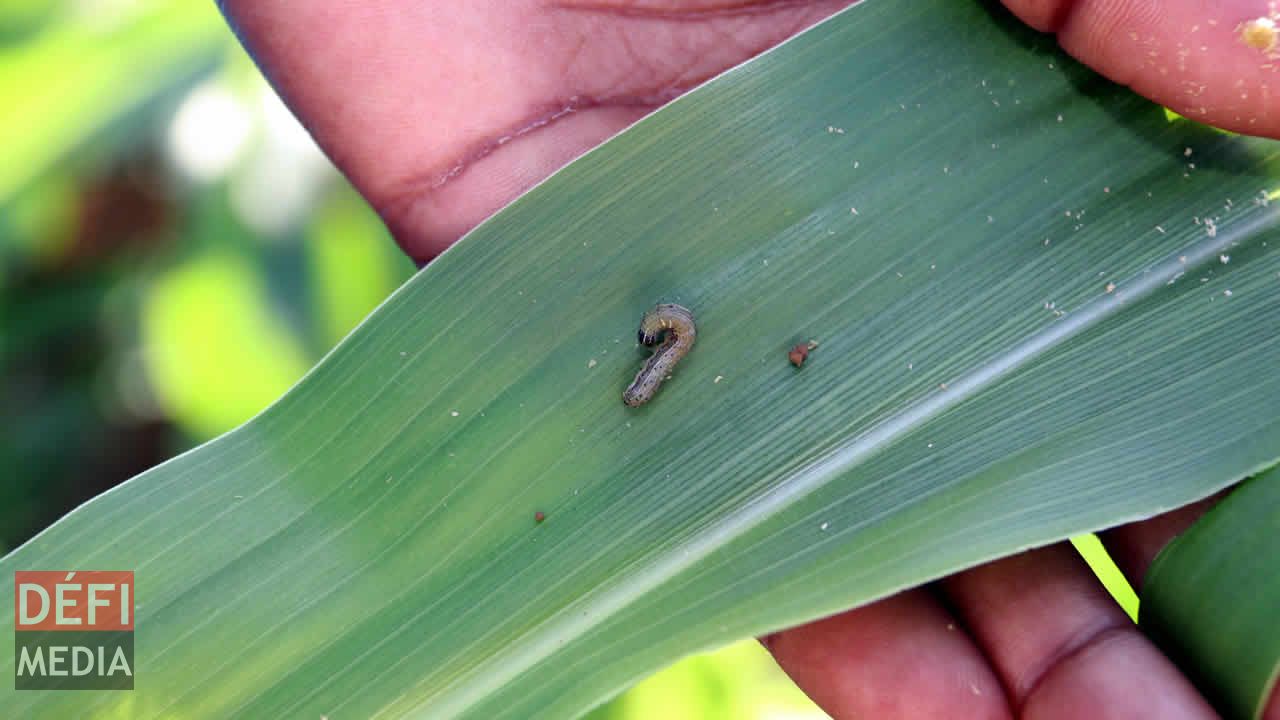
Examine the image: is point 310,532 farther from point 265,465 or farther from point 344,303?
point 344,303

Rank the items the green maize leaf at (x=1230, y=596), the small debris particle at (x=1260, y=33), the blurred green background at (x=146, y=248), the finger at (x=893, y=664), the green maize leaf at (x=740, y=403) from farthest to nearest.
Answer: the blurred green background at (x=146, y=248)
the finger at (x=893, y=664)
the small debris particle at (x=1260, y=33)
the green maize leaf at (x=740, y=403)
the green maize leaf at (x=1230, y=596)

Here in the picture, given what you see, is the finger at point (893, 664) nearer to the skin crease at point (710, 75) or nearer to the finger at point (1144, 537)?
the skin crease at point (710, 75)

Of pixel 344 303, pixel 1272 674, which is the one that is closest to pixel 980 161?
pixel 1272 674

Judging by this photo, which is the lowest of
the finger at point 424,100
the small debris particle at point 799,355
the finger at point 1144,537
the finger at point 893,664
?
the finger at point 893,664

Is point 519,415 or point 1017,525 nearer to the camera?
point 1017,525

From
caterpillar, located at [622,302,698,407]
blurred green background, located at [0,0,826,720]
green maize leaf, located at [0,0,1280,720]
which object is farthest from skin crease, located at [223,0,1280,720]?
blurred green background, located at [0,0,826,720]

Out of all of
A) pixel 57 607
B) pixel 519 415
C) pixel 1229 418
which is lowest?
pixel 57 607

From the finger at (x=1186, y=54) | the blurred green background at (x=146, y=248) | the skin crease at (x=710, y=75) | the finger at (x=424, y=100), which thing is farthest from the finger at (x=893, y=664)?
the blurred green background at (x=146, y=248)
